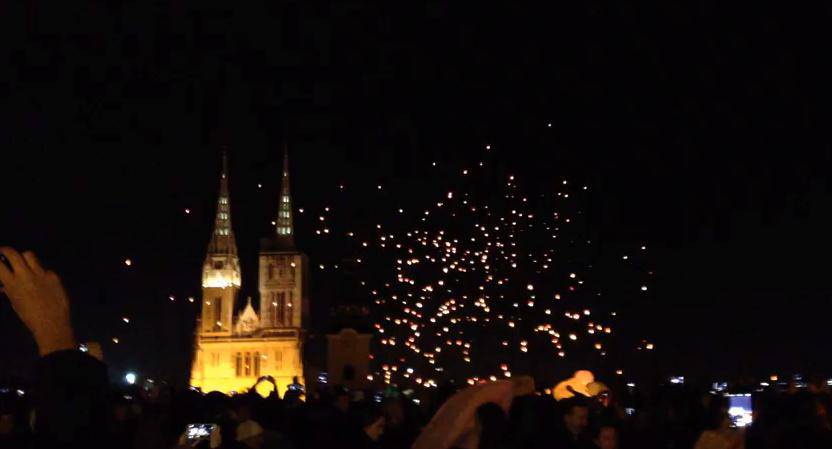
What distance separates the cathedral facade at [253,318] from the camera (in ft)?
323

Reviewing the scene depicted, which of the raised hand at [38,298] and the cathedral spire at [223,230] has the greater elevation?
the cathedral spire at [223,230]

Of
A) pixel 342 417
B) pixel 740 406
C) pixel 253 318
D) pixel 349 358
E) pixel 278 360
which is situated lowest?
pixel 342 417

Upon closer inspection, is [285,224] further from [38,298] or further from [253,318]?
[38,298]

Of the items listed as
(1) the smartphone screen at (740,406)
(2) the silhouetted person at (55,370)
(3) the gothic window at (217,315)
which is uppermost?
(3) the gothic window at (217,315)

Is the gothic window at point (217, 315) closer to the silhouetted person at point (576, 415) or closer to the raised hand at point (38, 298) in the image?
the silhouetted person at point (576, 415)

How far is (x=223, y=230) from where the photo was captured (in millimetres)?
107062

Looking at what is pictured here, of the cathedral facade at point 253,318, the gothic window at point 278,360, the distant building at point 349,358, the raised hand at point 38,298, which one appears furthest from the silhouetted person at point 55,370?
the gothic window at point 278,360

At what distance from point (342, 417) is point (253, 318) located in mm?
98568

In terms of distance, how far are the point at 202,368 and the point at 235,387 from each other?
3405mm

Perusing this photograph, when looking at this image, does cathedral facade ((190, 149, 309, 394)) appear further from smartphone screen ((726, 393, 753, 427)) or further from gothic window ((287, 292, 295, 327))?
smartphone screen ((726, 393, 753, 427))

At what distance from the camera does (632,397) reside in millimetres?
14547

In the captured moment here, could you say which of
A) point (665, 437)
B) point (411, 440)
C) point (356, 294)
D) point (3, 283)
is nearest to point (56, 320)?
point (3, 283)

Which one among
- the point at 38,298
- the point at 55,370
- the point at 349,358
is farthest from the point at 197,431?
the point at 349,358

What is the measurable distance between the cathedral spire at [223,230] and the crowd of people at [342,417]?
92845mm
